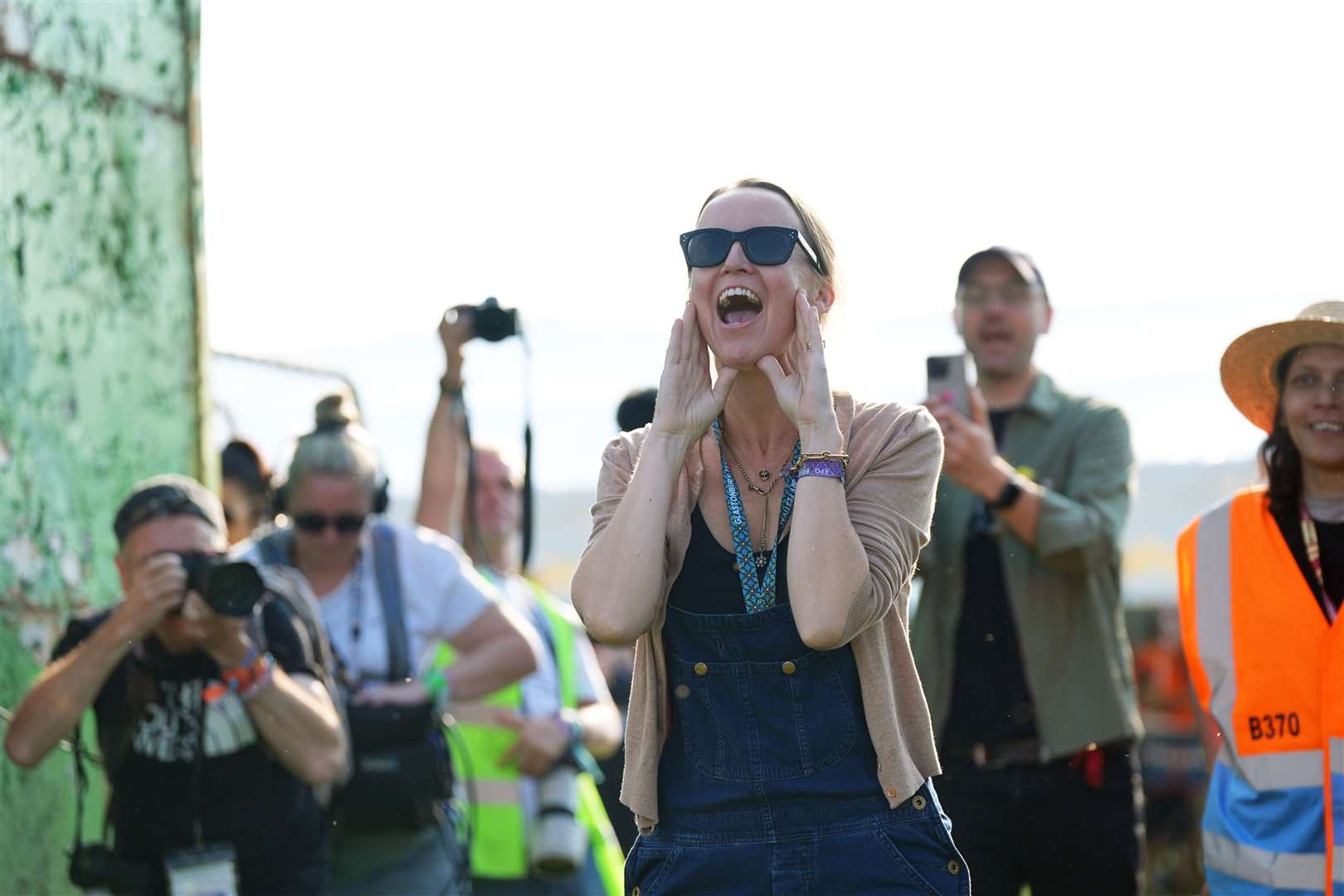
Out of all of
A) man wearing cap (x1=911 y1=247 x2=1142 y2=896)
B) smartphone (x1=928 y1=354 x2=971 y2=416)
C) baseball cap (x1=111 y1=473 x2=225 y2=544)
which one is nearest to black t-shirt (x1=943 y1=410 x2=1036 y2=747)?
man wearing cap (x1=911 y1=247 x2=1142 y2=896)

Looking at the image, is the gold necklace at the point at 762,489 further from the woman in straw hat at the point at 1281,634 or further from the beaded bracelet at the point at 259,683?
the beaded bracelet at the point at 259,683

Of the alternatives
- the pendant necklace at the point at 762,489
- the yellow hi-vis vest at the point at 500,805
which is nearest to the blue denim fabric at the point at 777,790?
the pendant necklace at the point at 762,489

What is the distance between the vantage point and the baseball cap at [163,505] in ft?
14.8

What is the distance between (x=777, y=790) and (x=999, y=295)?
8.03 feet

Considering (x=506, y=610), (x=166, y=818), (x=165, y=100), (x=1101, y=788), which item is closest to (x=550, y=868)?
(x=506, y=610)

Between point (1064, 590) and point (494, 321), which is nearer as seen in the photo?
point (1064, 590)

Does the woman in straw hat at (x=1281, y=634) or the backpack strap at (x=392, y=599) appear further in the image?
the backpack strap at (x=392, y=599)

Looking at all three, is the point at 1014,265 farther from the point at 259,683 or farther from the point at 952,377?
the point at 259,683

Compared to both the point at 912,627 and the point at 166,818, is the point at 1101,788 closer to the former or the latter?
the point at 912,627

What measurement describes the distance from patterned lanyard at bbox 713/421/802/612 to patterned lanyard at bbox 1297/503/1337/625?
1551mm

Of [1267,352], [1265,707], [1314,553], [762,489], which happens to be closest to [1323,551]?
[1314,553]

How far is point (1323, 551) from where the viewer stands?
3924 millimetres

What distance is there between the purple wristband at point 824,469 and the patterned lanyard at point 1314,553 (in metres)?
1.60

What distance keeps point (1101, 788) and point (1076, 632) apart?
406mm
